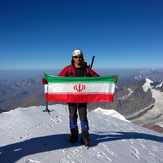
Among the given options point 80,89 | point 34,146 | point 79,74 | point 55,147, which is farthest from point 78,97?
point 34,146

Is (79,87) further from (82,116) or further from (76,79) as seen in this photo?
(82,116)

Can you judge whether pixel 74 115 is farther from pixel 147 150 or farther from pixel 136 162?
pixel 147 150

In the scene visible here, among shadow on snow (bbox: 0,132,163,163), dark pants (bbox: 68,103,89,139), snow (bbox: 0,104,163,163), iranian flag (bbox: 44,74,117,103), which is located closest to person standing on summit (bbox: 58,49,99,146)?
dark pants (bbox: 68,103,89,139)

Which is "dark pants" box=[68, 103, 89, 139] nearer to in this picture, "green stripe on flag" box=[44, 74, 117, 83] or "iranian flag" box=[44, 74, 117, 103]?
"iranian flag" box=[44, 74, 117, 103]

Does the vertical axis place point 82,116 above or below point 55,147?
above

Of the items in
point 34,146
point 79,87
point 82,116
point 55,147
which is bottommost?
point 55,147

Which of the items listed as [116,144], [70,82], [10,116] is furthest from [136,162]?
[10,116]

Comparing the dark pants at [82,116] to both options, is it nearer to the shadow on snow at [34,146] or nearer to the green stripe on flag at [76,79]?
the shadow on snow at [34,146]

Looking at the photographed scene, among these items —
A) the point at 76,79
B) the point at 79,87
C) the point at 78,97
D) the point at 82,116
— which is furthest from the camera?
the point at 79,87

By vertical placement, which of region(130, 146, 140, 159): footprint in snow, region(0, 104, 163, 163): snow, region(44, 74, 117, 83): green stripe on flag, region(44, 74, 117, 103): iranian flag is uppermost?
region(44, 74, 117, 83): green stripe on flag
